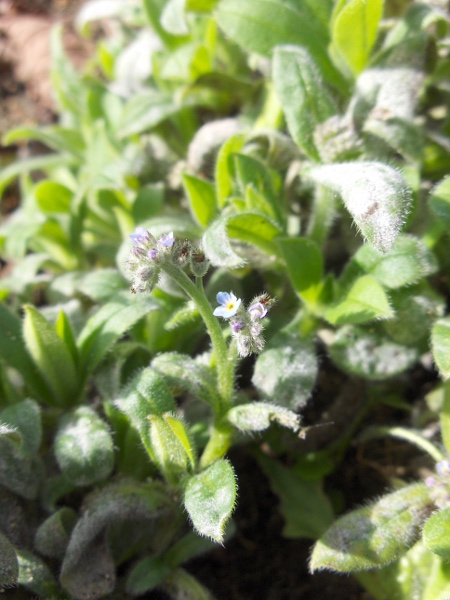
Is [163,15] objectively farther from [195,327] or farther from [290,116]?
[195,327]

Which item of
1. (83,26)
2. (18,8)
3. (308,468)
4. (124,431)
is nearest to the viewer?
(124,431)

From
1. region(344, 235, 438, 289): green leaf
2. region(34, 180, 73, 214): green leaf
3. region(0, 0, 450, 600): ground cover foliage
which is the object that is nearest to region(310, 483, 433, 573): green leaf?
region(0, 0, 450, 600): ground cover foliage

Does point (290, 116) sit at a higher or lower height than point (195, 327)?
higher

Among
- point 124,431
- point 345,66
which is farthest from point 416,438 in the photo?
point 345,66

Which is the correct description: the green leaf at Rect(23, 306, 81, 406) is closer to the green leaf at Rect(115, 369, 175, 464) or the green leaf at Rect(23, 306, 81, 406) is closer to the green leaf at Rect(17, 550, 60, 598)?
the green leaf at Rect(115, 369, 175, 464)

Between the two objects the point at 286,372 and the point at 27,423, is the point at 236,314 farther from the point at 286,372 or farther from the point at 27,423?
the point at 27,423

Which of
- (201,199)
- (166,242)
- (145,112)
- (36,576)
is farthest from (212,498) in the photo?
(145,112)
